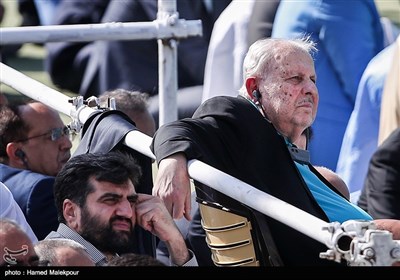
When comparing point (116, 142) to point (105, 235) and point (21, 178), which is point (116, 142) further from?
point (21, 178)

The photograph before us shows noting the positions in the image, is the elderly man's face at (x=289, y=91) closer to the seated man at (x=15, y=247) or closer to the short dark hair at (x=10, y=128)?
the seated man at (x=15, y=247)

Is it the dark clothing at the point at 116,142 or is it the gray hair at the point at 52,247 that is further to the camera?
the dark clothing at the point at 116,142

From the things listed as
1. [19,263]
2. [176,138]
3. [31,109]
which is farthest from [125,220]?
[31,109]

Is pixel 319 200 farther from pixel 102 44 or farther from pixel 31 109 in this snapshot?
pixel 102 44

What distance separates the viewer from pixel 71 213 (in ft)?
13.3

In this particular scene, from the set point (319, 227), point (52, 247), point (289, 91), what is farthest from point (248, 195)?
point (289, 91)

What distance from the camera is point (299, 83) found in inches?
167

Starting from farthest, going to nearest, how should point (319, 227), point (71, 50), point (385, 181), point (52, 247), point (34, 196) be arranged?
1. point (71, 50)
2. point (385, 181)
3. point (34, 196)
4. point (52, 247)
5. point (319, 227)

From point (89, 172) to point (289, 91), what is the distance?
0.69 m

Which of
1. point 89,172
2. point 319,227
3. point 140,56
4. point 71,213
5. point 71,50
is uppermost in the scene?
point 319,227

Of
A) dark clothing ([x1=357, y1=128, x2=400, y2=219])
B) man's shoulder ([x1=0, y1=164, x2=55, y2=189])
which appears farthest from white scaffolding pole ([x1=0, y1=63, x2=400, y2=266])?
dark clothing ([x1=357, y1=128, x2=400, y2=219])

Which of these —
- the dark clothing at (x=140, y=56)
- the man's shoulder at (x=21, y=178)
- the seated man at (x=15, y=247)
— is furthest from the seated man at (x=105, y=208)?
the dark clothing at (x=140, y=56)

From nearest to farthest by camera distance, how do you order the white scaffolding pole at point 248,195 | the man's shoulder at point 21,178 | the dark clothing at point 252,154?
1. the white scaffolding pole at point 248,195
2. the dark clothing at point 252,154
3. the man's shoulder at point 21,178

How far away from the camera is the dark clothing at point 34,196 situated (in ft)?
16.6
